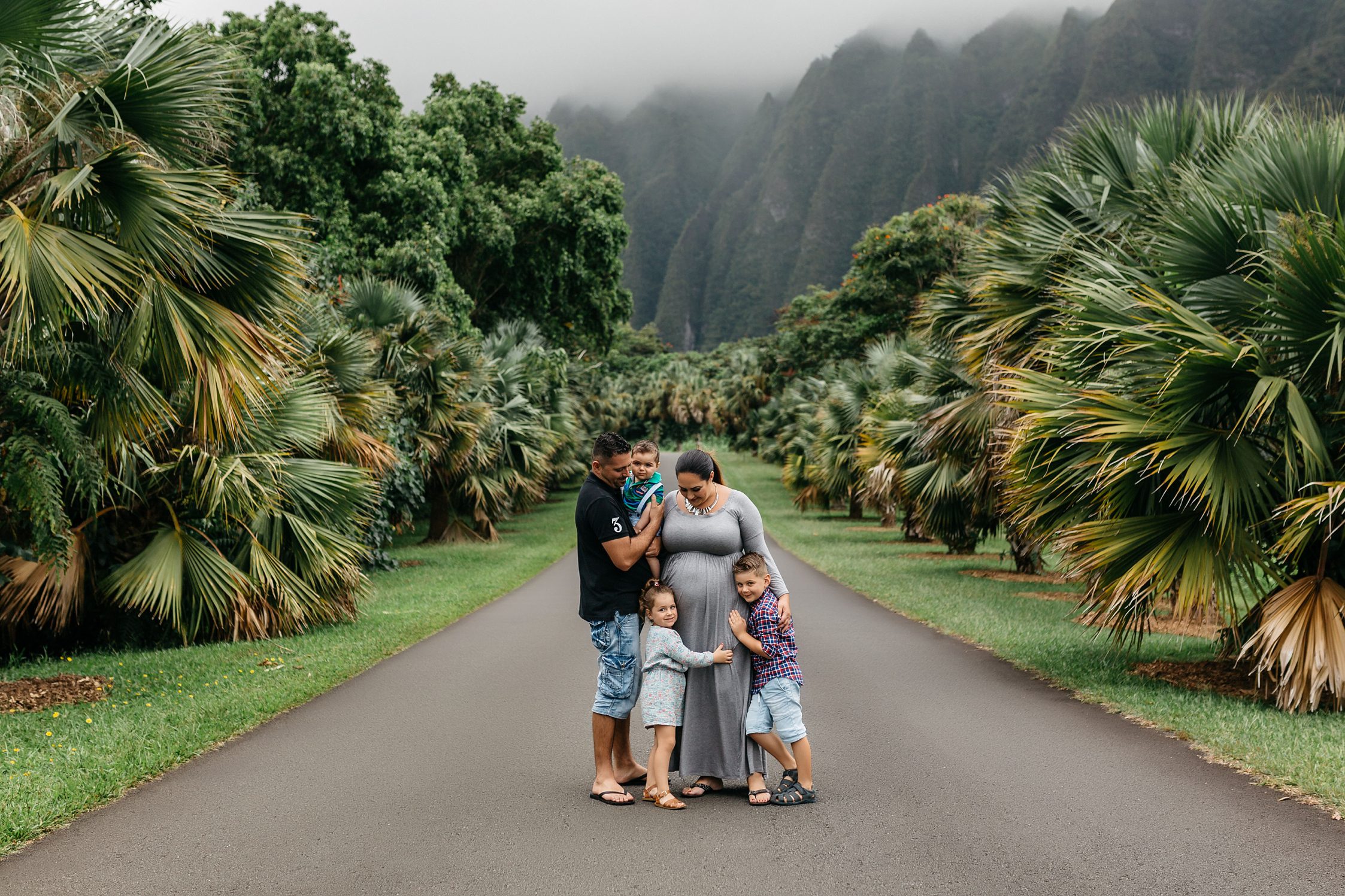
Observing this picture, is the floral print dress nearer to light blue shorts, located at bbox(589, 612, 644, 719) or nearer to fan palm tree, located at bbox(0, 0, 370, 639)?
light blue shorts, located at bbox(589, 612, 644, 719)

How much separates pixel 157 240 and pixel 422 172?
19.9 meters

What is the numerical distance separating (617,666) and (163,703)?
425 cm

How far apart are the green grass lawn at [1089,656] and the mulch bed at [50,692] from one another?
7.67 meters

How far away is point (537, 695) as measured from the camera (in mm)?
8266

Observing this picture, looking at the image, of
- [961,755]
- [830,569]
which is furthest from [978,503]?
[961,755]

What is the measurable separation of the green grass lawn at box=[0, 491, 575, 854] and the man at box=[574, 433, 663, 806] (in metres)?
2.56

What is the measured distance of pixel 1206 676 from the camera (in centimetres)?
887

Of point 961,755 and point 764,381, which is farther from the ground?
point 764,381

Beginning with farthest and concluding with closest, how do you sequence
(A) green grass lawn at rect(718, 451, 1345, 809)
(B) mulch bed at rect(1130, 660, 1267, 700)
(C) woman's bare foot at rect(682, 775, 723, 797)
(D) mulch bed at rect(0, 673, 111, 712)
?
(B) mulch bed at rect(1130, 660, 1267, 700), (D) mulch bed at rect(0, 673, 111, 712), (A) green grass lawn at rect(718, 451, 1345, 809), (C) woman's bare foot at rect(682, 775, 723, 797)

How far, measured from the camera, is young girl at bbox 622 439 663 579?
5.36 meters

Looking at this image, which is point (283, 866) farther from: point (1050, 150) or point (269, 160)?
point (269, 160)

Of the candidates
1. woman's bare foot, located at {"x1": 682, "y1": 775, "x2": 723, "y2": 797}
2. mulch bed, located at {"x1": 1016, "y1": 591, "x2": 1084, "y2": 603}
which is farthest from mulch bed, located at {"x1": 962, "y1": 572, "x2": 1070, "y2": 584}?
woman's bare foot, located at {"x1": 682, "y1": 775, "x2": 723, "y2": 797}

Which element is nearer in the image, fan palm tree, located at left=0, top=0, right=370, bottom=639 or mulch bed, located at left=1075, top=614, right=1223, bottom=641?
fan palm tree, located at left=0, top=0, right=370, bottom=639

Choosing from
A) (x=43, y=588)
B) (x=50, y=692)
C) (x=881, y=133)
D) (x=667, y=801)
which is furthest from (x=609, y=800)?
(x=881, y=133)
